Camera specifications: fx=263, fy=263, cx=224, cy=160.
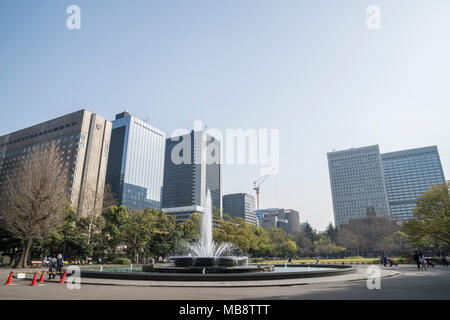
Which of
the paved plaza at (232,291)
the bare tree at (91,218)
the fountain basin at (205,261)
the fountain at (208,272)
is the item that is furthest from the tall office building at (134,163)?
the paved plaza at (232,291)

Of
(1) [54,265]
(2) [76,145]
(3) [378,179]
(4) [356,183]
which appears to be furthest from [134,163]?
(3) [378,179]

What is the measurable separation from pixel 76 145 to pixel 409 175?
201 meters

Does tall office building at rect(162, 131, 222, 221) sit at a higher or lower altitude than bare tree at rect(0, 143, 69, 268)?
higher

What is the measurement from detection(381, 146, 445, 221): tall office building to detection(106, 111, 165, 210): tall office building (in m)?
159

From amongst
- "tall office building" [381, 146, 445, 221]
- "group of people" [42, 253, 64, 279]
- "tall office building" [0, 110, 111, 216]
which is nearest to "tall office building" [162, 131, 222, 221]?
"tall office building" [0, 110, 111, 216]

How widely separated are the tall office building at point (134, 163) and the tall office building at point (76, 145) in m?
26.5

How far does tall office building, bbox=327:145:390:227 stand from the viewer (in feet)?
520

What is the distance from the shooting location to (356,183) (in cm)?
16575

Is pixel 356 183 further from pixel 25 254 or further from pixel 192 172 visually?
pixel 25 254

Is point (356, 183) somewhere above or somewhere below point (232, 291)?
above

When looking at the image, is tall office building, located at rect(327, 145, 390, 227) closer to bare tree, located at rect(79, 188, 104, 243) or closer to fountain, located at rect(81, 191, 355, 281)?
bare tree, located at rect(79, 188, 104, 243)

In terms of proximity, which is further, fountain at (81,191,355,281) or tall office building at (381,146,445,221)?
tall office building at (381,146,445,221)

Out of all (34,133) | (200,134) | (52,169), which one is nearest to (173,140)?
(200,134)
